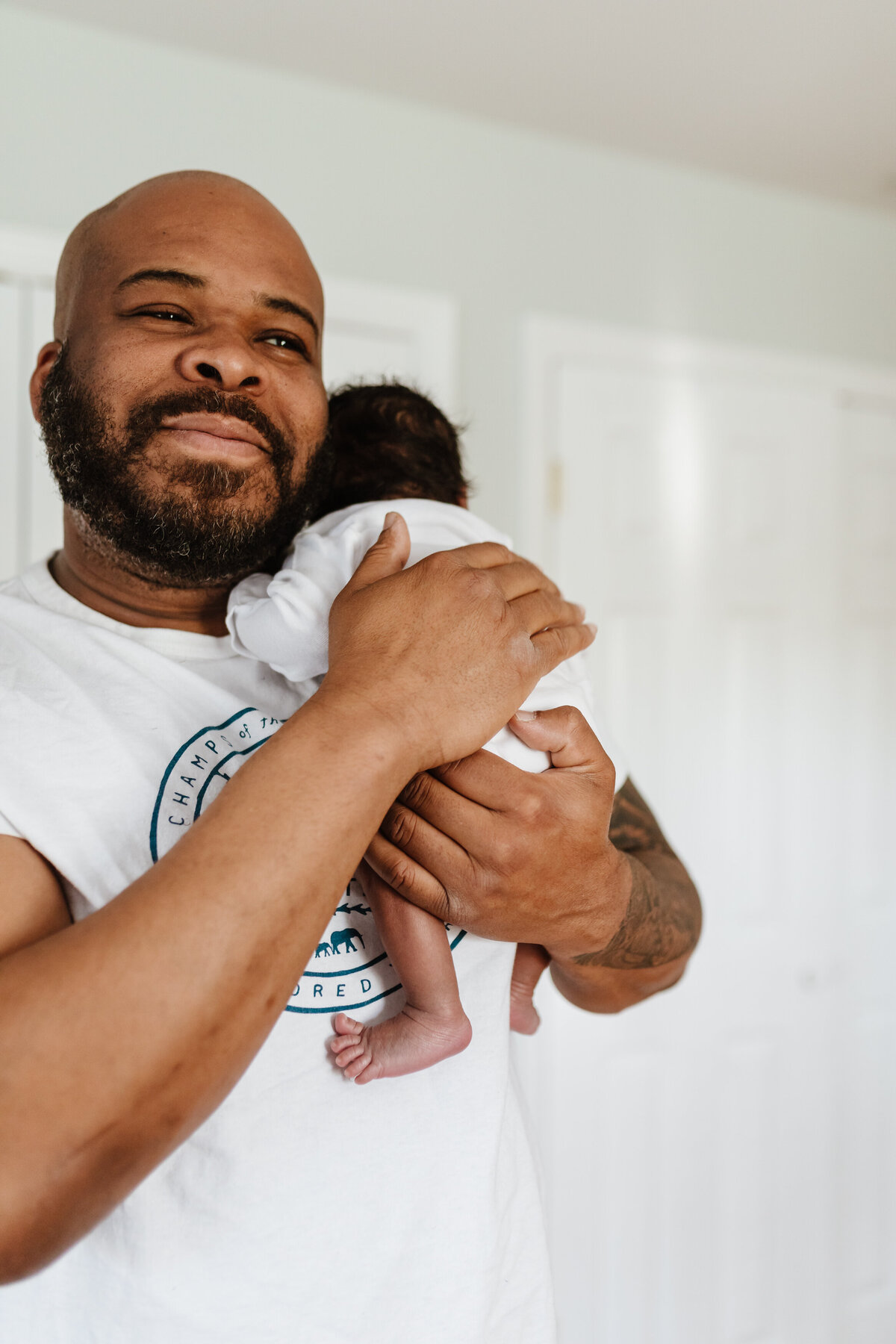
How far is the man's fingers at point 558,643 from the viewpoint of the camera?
2.66ft

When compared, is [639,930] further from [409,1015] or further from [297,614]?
[297,614]

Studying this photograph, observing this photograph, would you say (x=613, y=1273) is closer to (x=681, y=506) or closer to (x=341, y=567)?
(x=681, y=506)

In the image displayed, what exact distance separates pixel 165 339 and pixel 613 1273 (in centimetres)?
228

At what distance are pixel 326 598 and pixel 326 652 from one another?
0.05 m

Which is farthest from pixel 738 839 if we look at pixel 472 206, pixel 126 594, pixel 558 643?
pixel 126 594

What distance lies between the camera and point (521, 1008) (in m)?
1.00

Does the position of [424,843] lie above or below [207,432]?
below

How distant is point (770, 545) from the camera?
2.50 meters

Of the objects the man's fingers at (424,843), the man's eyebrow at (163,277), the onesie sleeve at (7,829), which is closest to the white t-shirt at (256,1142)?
the onesie sleeve at (7,829)

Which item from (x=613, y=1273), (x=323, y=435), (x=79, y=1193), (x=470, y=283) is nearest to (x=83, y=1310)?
(x=79, y=1193)

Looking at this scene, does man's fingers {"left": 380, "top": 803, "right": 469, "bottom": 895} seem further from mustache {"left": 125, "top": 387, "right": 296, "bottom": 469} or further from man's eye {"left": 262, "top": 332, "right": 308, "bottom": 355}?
man's eye {"left": 262, "top": 332, "right": 308, "bottom": 355}

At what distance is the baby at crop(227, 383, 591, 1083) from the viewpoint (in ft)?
2.62

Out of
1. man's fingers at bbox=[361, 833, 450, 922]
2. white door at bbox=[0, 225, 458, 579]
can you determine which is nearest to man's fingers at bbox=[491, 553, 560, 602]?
man's fingers at bbox=[361, 833, 450, 922]

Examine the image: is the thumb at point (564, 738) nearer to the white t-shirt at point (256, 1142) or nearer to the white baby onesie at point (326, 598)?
the white baby onesie at point (326, 598)
